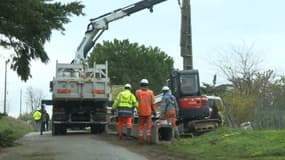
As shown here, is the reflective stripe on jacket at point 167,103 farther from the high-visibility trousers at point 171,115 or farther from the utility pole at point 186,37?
the utility pole at point 186,37

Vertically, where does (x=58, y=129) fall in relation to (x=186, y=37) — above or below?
below

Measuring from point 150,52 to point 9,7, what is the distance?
60810 mm

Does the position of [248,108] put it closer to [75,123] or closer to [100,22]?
[100,22]

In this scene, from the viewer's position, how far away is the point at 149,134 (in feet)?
66.3

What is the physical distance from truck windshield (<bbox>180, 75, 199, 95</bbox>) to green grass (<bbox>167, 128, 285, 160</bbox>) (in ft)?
19.2

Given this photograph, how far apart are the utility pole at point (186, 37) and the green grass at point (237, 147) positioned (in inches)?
352

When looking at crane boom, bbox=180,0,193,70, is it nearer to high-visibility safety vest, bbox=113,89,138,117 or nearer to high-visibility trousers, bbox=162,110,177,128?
high-visibility safety vest, bbox=113,89,138,117

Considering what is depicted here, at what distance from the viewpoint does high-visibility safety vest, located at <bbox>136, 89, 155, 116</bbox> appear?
2039cm

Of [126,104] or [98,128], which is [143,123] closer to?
[126,104]

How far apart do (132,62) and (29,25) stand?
57.7m

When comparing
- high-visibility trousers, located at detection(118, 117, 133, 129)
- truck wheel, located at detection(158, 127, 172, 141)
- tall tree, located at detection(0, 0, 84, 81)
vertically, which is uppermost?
tall tree, located at detection(0, 0, 84, 81)

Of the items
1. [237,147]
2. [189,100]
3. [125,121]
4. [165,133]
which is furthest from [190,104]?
[237,147]

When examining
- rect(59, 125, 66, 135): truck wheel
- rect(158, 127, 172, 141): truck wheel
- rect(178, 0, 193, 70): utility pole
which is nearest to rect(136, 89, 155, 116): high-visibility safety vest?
rect(158, 127, 172, 141): truck wheel

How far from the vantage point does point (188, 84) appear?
84.9 ft
